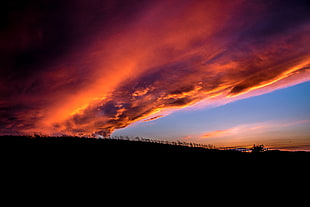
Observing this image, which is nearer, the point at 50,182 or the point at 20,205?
the point at 20,205

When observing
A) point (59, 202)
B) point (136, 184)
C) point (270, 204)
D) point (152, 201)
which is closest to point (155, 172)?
point (136, 184)

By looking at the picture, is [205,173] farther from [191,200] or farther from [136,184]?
[136,184]


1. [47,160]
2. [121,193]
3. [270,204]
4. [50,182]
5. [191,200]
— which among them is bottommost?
[270,204]

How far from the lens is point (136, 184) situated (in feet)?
31.3

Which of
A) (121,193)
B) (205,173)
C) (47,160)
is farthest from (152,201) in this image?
(47,160)

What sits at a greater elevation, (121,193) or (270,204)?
(121,193)

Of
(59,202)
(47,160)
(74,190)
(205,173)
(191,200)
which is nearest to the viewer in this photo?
(59,202)

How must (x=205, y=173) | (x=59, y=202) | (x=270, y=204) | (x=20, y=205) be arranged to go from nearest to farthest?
(x=20, y=205)
(x=59, y=202)
(x=270, y=204)
(x=205, y=173)

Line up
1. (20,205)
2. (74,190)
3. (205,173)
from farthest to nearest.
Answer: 1. (205,173)
2. (74,190)
3. (20,205)

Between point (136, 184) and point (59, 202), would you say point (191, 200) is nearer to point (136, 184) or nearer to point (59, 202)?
point (136, 184)

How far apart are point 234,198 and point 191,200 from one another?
275 centimetres

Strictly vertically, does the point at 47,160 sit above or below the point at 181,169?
above

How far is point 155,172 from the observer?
1138cm

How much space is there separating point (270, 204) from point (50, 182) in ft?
37.5
